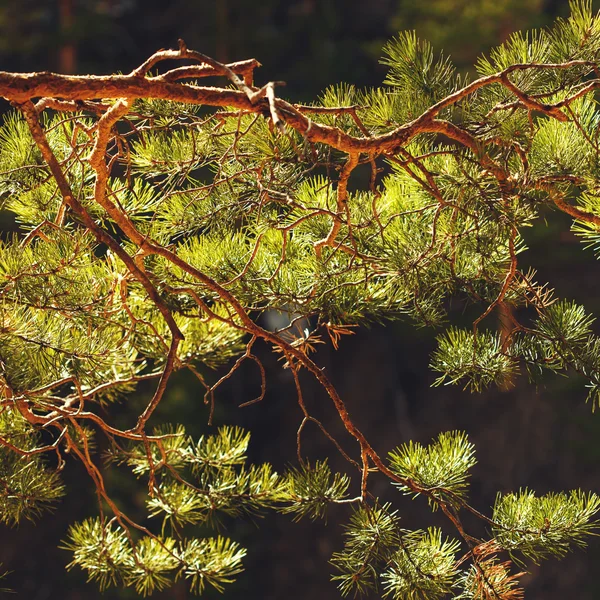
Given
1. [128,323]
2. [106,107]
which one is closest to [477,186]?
[106,107]

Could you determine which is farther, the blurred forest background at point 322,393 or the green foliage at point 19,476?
the blurred forest background at point 322,393

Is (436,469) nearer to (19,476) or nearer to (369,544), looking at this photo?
(369,544)

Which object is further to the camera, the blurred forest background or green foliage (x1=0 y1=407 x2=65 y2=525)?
the blurred forest background

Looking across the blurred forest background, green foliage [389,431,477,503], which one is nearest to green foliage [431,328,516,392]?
green foliage [389,431,477,503]

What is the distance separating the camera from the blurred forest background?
10.1 feet

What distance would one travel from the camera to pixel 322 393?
3.82m

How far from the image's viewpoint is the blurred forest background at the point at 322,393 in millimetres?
3086

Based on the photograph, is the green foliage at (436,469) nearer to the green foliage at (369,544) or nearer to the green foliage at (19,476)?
the green foliage at (369,544)

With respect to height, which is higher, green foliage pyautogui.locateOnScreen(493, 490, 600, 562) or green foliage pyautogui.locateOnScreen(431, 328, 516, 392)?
green foliage pyautogui.locateOnScreen(431, 328, 516, 392)

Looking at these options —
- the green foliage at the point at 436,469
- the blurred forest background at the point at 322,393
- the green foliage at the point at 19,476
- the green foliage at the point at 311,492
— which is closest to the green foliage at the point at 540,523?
the green foliage at the point at 436,469

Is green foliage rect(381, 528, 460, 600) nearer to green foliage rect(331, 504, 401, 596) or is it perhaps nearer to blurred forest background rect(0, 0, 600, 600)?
green foliage rect(331, 504, 401, 596)

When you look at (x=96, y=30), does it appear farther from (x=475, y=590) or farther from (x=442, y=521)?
(x=475, y=590)

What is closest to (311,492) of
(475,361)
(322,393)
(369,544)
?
(369,544)

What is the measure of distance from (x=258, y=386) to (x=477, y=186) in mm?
3115
